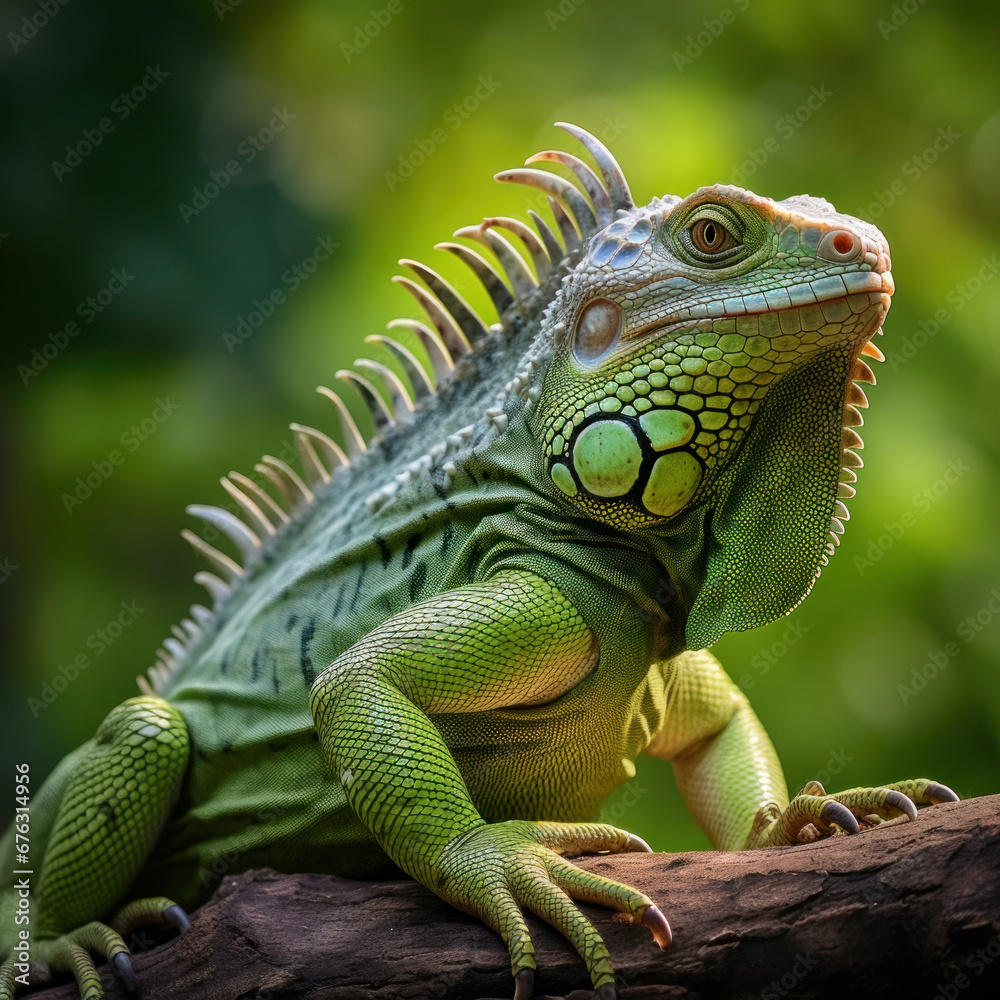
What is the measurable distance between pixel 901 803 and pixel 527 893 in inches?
38.9

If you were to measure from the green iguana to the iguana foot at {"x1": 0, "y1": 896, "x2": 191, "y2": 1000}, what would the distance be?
0.5 inches

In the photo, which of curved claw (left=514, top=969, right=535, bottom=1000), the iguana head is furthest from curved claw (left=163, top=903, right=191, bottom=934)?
the iguana head

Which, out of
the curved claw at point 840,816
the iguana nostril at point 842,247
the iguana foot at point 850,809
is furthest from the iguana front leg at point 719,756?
the iguana nostril at point 842,247

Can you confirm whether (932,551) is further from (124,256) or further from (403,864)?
(124,256)

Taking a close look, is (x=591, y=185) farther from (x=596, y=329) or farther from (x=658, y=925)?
(x=658, y=925)

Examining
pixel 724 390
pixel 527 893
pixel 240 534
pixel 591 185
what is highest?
pixel 591 185

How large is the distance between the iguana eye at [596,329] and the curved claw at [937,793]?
1471 millimetres

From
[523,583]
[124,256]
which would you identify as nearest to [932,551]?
[523,583]

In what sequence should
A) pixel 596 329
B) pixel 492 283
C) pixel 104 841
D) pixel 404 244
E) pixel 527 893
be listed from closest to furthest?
pixel 527 893 < pixel 596 329 < pixel 104 841 < pixel 492 283 < pixel 404 244

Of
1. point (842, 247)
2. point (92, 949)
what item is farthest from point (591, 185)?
point (92, 949)

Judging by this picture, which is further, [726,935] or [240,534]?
[240,534]

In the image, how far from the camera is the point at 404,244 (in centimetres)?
652

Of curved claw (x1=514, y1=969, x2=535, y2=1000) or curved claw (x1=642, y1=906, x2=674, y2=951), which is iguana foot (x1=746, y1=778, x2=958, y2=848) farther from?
curved claw (x1=514, y1=969, x2=535, y2=1000)

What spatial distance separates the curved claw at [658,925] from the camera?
2.29 meters
